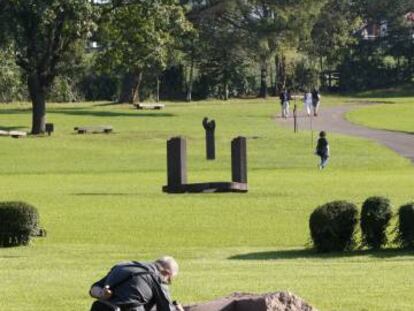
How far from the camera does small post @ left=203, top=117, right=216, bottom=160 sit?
55438 millimetres

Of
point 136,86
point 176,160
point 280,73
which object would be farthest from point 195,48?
point 176,160

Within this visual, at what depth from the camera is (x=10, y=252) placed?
2709cm

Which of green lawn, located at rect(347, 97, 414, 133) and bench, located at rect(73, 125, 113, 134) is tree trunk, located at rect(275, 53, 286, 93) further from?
bench, located at rect(73, 125, 113, 134)

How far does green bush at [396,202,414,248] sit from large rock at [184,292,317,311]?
1242 centimetres

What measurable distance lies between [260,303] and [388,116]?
73279 mm

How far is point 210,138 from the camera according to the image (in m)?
56.9

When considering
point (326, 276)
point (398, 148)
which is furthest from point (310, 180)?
point (326, 276)

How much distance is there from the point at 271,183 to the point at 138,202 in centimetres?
908

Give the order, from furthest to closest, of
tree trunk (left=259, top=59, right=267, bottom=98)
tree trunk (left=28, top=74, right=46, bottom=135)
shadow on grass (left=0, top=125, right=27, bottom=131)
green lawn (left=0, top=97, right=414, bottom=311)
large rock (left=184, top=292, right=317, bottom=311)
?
tree trunk (left=259, top=59, right=267, bottom=98), shadow on grass (left=0, top=125, right=27, bottom=131), tree trunk (left=28, top=74, right=46, bottom=135), green lawn (left=0, top=97, right=414, bottom=311), large rock (left=184, top=292, right=317, bottom=311)

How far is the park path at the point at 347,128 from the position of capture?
6469 centimetres

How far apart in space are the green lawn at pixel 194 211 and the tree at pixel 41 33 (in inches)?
130

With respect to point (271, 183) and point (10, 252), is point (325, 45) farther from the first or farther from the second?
point (10, 252)

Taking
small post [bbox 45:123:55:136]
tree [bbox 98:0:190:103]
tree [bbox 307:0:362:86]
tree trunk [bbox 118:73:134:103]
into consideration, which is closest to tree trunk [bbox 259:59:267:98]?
tree [bbox 307:0:362:86]

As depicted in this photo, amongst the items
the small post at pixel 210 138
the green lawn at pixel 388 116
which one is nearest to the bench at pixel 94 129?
the small post at pixel 210 138
